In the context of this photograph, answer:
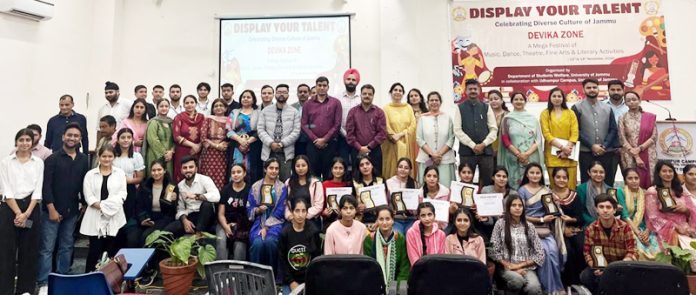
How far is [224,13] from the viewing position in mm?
6609

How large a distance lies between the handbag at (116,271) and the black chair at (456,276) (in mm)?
1807

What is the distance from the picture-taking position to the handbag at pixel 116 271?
2.37 m

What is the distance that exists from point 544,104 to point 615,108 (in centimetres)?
176

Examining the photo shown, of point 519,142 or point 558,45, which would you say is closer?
point 519,142

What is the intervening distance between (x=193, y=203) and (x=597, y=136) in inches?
153

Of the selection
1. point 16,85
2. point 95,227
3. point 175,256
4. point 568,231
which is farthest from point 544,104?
point 16,85

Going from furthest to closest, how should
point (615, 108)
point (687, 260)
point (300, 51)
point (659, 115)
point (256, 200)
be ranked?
1. point (300, 51)
2. point (659, 115)
3. point (615, 108)
4. point (256, 200)
5. point (687, 260)

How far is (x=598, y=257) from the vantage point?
3053 millimetres

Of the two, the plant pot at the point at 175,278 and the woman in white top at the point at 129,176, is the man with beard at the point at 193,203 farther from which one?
the plant pot at the point at 175,278

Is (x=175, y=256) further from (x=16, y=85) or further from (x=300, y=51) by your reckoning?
(x=300, y=51)

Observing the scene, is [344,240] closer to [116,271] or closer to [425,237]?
[425,237]

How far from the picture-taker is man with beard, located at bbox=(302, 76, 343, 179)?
4.13 m

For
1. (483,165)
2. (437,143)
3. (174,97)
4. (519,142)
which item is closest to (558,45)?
(519,142)

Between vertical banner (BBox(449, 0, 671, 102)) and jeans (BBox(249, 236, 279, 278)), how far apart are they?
3936mm
